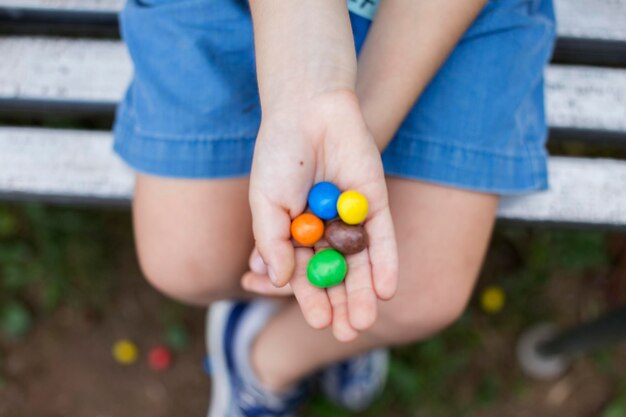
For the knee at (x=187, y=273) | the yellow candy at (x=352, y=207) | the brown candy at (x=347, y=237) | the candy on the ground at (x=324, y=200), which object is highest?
the yellow candy at (x=352, y=207)

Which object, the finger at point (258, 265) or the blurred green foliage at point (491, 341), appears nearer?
the finger at point (258, 265)

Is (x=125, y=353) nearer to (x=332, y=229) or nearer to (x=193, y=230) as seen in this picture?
(x=193, y=230)

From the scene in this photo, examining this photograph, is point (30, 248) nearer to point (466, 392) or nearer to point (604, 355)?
point (466, 392)

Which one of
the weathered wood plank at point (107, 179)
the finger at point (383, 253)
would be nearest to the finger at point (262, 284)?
the finger at point (383, 253)

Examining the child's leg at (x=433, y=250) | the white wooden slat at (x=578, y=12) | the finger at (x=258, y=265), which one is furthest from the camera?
the white wooden slat at (x=578, y=12)

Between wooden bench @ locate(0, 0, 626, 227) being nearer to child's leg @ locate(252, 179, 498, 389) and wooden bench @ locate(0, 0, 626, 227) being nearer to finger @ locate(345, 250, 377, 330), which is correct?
child's leg @ locate(252, 179, 498, 389)

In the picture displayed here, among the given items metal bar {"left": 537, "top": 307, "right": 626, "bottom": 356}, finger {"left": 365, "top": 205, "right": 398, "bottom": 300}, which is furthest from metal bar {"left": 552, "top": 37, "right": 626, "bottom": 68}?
finger {"left": 365, "top": 205, "right": 398, "bottom": 300}

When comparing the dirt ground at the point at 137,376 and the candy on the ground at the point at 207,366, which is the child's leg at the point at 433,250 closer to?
the candy on the ground at the point at 207,366
